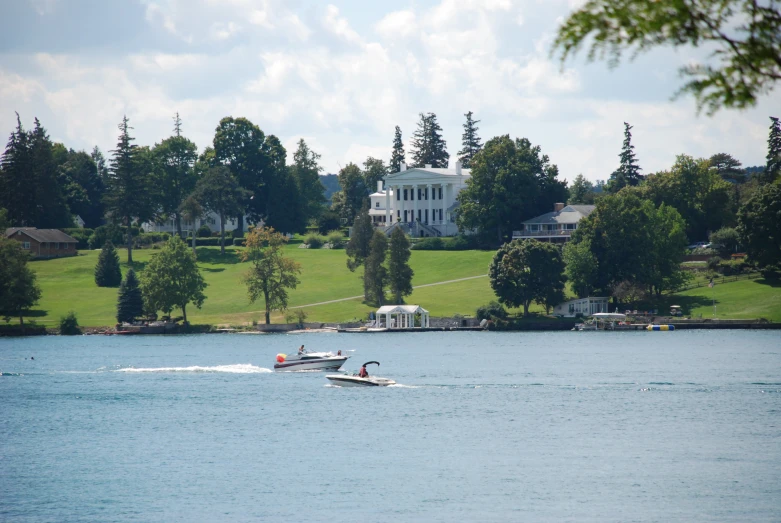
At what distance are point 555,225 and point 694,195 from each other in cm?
1981

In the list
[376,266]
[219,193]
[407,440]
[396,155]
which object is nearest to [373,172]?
[396,155]

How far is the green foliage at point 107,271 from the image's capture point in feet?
435

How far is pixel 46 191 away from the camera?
161000 mm

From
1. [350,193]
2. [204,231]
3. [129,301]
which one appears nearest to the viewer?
[129,301]

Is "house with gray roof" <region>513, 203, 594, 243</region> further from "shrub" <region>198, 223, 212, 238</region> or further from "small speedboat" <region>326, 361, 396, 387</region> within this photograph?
"small speedboat" <region>326, 361, 396, 387</region>

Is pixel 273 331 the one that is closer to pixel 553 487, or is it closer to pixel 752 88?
pixel 553 487

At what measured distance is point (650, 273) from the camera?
11062cm

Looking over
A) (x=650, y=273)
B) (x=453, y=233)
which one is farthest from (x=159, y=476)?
(x=453, y=233)

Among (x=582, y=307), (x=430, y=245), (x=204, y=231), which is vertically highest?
(x=204, y=231)

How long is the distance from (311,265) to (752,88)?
431ft

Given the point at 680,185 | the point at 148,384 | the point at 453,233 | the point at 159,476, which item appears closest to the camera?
the point at 159,476

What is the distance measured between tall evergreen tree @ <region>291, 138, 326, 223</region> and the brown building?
37800 millimetres

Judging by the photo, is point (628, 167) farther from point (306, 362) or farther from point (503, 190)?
point (306, 362)

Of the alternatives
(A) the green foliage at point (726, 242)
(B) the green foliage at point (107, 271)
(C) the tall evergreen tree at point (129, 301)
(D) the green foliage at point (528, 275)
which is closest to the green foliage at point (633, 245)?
(D) the green foliage at point (528, 275)
